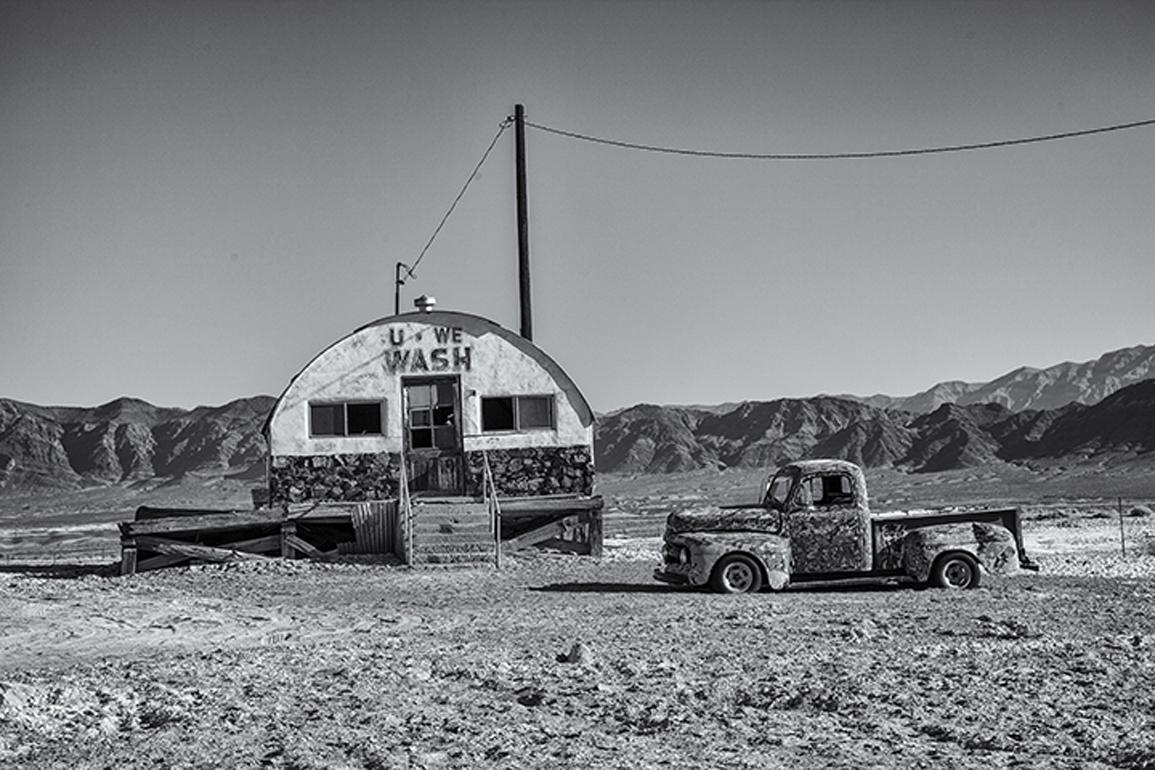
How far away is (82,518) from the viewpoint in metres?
77.4

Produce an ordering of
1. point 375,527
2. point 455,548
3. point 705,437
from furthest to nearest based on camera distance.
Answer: point 705,437 → point 375,527 → point 455,548

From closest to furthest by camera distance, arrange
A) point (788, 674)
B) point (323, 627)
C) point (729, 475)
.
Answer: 1. point (788, 674)
2. point (323, 627)
3. point (729, 475)

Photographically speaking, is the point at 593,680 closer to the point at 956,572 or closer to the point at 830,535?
the point at 830,535

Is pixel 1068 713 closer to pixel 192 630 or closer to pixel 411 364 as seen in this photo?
pixel 192 630

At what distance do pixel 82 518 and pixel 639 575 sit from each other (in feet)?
203

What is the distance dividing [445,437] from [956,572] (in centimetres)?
1239

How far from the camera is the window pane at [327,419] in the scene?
27.7 metres

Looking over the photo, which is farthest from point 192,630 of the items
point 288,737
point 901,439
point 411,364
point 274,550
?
point 901,439

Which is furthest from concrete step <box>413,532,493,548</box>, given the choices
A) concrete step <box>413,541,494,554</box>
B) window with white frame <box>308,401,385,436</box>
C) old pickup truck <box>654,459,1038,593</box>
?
old pickup truck <box>654,459,1038,593</box>

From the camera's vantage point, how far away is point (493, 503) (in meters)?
25.6

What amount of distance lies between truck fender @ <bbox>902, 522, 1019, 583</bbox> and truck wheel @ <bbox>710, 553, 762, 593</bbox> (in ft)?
6.93

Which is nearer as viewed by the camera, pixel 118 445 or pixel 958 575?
pixel 958 575

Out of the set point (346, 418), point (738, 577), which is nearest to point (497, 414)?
point (346, 418)

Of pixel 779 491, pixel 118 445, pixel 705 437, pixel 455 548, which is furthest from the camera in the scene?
pixel 705 437
